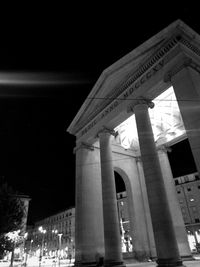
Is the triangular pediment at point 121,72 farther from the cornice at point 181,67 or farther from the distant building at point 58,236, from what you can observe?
the distant building at point 58,236

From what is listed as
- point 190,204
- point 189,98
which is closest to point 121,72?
point 189,98

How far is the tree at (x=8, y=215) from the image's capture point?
784 inches

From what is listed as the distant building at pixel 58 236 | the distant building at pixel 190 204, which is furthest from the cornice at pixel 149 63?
the distant building at pixel 58 236

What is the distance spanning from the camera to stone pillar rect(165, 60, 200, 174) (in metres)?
10.9

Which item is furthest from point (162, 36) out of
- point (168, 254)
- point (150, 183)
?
point (168, 254)

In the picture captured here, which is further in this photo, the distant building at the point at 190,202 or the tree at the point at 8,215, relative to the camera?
the distant building at the point at 190,202

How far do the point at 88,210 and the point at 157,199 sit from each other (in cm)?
806

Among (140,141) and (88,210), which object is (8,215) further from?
(140,141)

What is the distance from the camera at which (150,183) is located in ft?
42.2

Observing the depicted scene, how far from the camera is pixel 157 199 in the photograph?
1228 cm

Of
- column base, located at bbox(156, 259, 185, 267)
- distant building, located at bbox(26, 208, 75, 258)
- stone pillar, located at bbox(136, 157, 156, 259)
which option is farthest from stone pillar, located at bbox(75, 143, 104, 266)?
distant building, located at bbox(26, 208, 75, 258)

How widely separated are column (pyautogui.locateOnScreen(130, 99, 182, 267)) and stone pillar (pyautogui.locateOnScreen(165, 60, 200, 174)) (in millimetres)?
2848

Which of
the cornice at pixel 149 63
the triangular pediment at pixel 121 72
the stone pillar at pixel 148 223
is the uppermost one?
the triangular pediment at pixel 121 72

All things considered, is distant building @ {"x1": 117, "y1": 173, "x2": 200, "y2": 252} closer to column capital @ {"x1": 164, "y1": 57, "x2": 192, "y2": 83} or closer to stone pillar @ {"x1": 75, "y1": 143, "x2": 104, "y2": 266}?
stone pillar @ {"x1": 75, "y1": 143, "x2": 104, "y2": 266}
